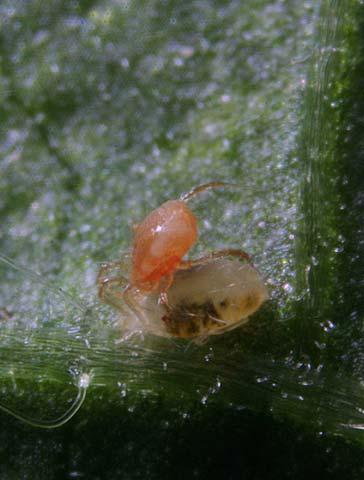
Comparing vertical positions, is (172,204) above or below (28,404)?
above

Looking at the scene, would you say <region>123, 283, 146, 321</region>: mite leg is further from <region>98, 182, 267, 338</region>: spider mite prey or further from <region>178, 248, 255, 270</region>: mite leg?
<region>178, 248, 255, 270</region>: mite leg

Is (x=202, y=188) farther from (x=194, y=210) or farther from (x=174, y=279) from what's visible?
(x=174, y=279)

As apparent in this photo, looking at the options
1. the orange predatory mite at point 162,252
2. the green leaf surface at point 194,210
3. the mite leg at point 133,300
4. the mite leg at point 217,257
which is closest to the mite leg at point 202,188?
the green leaf surface at point 194,210

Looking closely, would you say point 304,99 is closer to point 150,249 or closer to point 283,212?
point 283,212

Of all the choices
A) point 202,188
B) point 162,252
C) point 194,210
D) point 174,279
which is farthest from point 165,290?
point 202,188

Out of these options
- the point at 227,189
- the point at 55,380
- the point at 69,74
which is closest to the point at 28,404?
the point at 55,380

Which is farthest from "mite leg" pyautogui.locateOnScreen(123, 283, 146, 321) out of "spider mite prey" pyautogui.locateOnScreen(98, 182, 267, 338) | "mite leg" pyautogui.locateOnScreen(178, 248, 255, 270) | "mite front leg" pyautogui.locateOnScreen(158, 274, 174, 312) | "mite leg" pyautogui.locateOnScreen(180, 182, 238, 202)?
"mite leg" pyautogui.locateOnScreen(180, 182, 238, 202)

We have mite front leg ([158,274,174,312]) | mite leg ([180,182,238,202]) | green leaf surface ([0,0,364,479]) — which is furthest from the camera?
mite leg ([180,182,238,202])

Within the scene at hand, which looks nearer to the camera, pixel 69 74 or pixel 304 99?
pixel 304 99

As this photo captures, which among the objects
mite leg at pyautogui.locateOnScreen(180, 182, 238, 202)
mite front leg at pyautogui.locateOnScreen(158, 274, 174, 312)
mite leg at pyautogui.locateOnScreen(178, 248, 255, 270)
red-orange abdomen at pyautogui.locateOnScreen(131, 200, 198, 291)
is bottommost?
mite front leg at pyautogui.locateOnScreen(158, 274, 174, 312)
